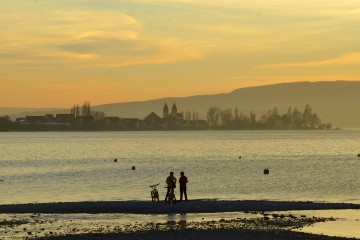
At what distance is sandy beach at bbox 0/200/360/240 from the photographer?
1636 inches

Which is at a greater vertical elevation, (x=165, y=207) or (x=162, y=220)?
(x=165, y=207)

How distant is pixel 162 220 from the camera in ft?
161

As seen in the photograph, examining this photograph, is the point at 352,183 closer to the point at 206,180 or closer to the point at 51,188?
the point at 206,180

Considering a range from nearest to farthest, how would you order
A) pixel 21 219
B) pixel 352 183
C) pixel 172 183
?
pixel 21 219 → pixel 172 183 → pixel 352 183

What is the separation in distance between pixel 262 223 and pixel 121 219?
9617 millimetres

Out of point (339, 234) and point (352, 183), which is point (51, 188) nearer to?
point (352, 183)

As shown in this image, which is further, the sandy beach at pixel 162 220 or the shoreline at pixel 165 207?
the shoreline at pixel 165 207

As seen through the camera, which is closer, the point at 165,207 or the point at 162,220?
the point at 162,220

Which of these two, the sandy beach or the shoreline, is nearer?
the sandy beach

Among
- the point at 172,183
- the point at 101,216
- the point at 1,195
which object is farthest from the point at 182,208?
the point at 1,195

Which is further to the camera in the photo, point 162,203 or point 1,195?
point 1,195

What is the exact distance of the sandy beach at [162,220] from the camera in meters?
41.6

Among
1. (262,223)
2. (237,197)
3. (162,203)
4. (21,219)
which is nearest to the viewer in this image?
(262,223)

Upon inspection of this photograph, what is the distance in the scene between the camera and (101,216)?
52.6 m
